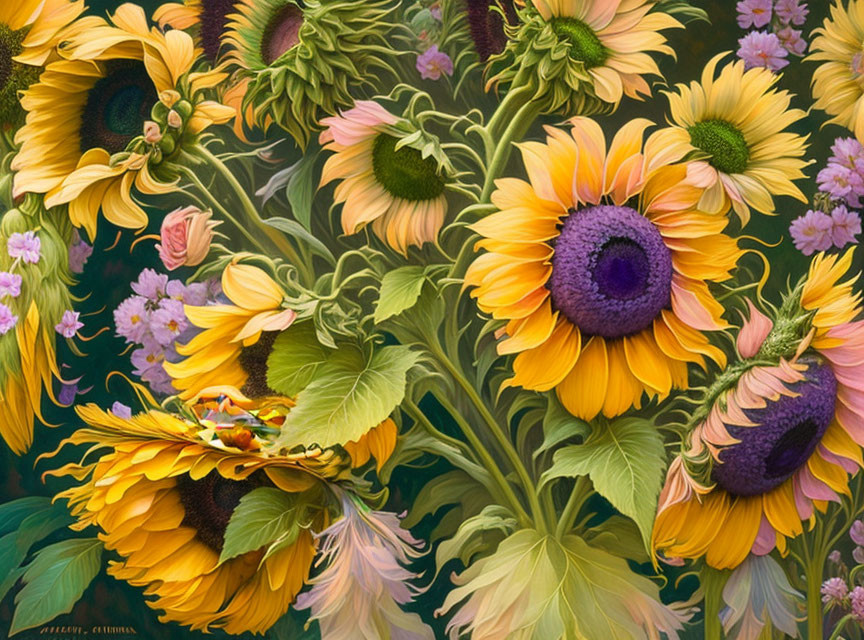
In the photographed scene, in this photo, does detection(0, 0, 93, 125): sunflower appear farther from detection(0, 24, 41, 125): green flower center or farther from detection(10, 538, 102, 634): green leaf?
detection(10, 538, 102, 634): green leaf

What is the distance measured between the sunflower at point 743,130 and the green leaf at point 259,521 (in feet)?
1.49

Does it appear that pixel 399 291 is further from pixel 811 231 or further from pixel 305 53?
pixel 811 231

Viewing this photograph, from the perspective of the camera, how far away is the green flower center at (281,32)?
0.88 metres

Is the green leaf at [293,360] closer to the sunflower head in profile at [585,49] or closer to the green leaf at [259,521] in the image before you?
the green leaf at [259,521]

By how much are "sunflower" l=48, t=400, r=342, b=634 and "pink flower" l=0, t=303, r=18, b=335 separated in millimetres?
133

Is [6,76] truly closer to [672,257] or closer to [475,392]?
[475,392]

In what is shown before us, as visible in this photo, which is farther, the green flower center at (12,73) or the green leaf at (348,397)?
the green flower center at (12,73)

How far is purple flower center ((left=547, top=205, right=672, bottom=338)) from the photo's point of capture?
815 mm

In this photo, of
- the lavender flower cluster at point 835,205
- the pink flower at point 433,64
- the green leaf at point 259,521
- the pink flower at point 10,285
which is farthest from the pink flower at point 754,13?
the pink flower at point 10,285

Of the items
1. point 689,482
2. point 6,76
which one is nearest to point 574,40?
point 689,482

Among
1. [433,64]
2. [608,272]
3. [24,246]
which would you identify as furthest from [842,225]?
[24,246]

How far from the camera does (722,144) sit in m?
0.86

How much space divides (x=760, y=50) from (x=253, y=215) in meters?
0.47

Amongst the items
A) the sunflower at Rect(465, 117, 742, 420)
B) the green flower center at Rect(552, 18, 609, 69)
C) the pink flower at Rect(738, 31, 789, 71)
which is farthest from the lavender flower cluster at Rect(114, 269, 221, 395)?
the pink flower at Rect(738, 31, 789, 71)
